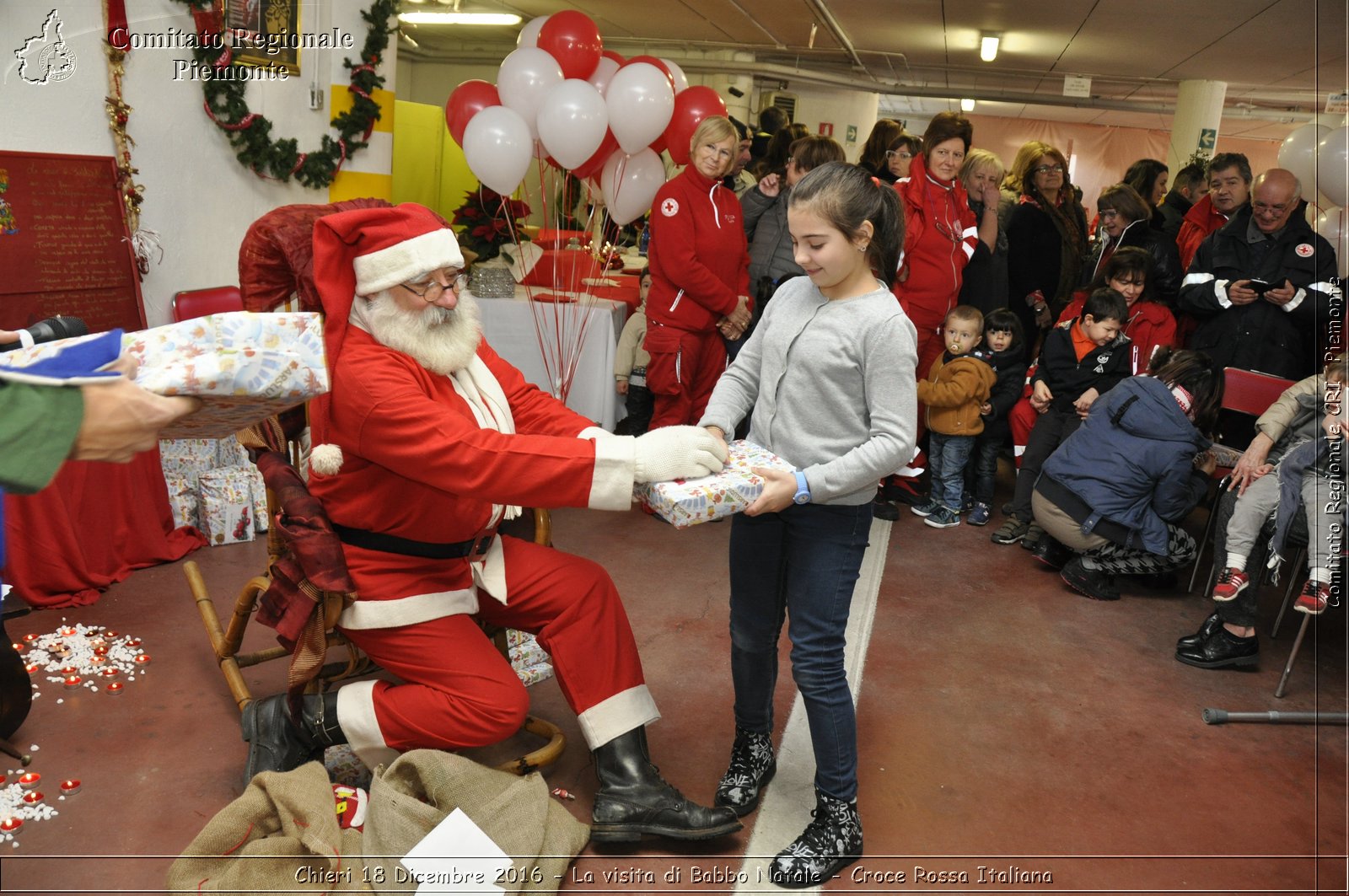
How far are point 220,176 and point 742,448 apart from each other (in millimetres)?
3525

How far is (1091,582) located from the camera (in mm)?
4352

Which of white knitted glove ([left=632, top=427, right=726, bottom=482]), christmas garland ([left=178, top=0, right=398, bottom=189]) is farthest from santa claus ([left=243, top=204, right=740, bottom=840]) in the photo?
christmas garland ([left=178, top=0, right=398, bottom=189])

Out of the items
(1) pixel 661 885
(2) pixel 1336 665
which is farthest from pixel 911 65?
(1) pixel 661 885

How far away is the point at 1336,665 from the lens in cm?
396

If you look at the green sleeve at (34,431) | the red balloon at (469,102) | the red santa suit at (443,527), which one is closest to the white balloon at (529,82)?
the red balloon at (469,102)

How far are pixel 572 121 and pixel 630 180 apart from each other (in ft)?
2.12

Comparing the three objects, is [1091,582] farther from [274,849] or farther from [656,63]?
[274,849]

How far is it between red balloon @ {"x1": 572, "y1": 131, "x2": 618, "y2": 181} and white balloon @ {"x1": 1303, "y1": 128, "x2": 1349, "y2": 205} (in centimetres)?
325

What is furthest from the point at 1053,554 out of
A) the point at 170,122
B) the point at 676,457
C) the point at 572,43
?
the point at 170,122

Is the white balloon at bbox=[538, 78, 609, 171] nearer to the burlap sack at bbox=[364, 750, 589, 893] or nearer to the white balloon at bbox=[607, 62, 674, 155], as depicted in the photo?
the white balloon at bbox=[607, 62, 674, 155]

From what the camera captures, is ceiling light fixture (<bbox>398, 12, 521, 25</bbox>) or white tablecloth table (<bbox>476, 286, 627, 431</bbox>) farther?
ceiling light fixture (<bbox>398, 12, 521, 25</bbox>)

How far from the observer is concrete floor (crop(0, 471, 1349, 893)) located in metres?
2.41

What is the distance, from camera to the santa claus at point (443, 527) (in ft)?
7.36

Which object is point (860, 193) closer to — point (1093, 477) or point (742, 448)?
point (742, 448)
